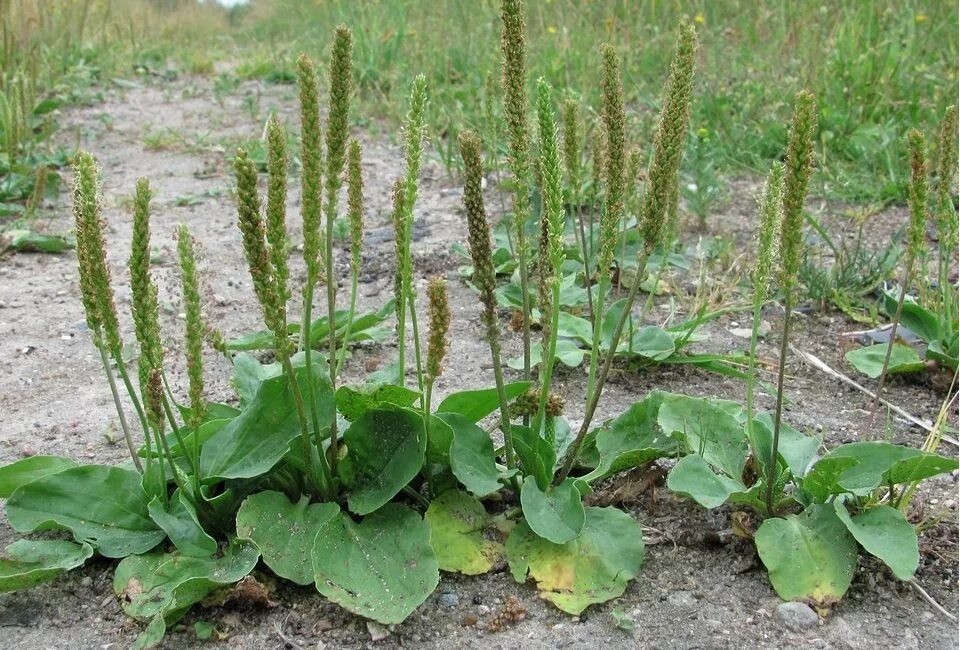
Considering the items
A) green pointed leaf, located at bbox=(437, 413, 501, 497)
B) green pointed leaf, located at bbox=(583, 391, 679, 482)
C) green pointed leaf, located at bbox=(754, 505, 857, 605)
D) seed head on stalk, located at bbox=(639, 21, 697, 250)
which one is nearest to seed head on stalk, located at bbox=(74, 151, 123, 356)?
green pointed leaf, located at bbox=(437, 413, 501, 497)

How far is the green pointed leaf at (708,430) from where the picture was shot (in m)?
2.40

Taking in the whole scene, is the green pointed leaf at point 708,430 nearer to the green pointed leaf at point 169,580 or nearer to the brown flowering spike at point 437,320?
the brown flowering spike at point 437,320

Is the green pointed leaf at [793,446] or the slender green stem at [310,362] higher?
the slender green stem at [310,362]

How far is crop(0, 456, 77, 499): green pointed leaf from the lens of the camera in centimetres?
232

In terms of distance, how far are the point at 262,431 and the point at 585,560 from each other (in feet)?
2.49

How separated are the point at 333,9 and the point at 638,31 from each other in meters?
3.98

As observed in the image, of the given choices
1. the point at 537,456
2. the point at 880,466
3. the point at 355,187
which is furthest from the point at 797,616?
the point at 355,187

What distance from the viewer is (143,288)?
6.19 feet

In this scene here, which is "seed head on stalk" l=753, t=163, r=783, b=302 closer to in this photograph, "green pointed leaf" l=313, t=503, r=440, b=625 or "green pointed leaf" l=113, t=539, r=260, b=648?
"green pointed leaf" l=313, t=503, r=440, b=625

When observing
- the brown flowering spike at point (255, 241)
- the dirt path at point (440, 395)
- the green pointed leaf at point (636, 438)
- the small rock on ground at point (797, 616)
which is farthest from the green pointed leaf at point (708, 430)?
the brown flowering spike at point (255, 241)

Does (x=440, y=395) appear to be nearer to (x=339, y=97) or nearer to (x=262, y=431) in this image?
(x=262, y=431)

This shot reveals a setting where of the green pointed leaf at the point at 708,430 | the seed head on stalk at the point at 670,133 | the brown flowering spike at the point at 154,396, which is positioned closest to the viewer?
the seed head on stalk at the point at 670,133

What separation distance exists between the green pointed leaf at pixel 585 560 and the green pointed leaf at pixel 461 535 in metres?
0.06

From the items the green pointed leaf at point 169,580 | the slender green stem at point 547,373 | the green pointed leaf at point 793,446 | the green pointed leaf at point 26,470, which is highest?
the slender green stem at point 547,373
